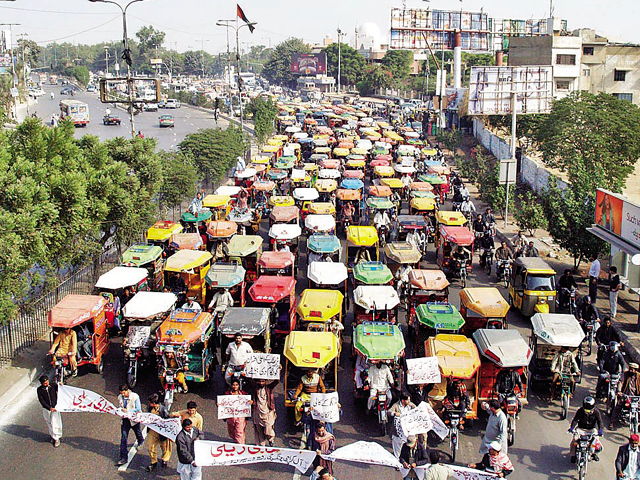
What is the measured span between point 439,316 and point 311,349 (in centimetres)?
344

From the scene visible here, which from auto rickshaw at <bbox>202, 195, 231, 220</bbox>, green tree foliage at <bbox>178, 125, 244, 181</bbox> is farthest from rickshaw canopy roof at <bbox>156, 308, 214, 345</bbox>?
green tree foliage at <bbox>178, 125, 244, 181</bbox>

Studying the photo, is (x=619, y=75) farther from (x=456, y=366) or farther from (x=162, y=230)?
(x=456, y=366)

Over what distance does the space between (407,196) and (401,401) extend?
2154cm

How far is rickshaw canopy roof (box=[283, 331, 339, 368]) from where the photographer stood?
42.1 ft

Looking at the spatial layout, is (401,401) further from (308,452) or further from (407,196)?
(407,196)

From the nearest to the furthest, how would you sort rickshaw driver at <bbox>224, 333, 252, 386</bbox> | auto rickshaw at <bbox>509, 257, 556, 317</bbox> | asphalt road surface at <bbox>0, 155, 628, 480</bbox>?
1. asphalt road surface at <bbox>0, 155, 628, 480</bbox>
2. rickshaw driver at <bbox>224, 333, 252, 386</bbox>
3. auto rickshaw at <bbox>509, 257, 556, 317</bbox>

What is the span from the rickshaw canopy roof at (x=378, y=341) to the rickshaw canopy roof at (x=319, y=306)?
4.27 ft

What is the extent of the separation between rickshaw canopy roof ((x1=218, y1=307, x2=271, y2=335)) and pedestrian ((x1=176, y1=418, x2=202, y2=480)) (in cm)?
376

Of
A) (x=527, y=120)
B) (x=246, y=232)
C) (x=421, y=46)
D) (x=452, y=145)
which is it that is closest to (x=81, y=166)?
(x=246, y=232)

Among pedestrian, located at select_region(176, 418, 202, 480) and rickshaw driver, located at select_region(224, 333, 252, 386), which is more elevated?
rickshaw driver, located at select_region(224, 333, 252, 386)

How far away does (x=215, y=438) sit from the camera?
509 inches

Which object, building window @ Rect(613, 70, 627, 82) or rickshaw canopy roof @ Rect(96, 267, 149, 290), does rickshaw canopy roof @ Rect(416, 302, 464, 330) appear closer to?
rickshaw canopy roof @ Rect(96, 267, 149, 290)

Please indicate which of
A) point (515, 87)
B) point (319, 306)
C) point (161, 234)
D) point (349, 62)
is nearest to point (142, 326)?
point (319, 306)

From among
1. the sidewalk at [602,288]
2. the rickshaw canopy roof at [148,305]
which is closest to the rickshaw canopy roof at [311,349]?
the rickshaw canopy roof at [148,305]
